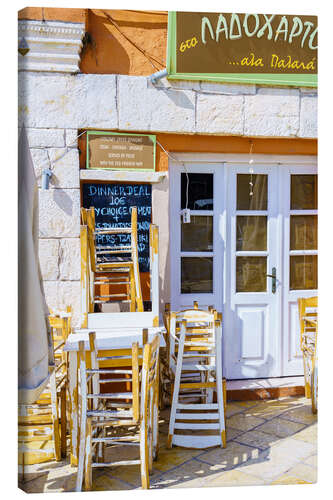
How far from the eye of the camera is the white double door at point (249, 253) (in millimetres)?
4809

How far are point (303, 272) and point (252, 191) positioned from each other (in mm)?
924

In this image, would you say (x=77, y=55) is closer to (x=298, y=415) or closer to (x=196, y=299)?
(x=196, y=299)

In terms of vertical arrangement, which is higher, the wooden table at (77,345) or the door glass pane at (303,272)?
the door glass pane at (303,272)

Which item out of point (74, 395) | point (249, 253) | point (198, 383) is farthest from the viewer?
point (249, 253)

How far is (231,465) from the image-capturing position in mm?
3572

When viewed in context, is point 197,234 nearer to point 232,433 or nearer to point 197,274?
point 197,274

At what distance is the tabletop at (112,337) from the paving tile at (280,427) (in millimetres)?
1187

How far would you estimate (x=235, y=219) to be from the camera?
15.9 ft

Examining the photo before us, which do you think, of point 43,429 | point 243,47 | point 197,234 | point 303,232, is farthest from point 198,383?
point 243,47

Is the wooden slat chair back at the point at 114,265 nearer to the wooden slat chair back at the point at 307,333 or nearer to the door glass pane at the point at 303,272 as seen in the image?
the wooden slat chair back at the point at 307,333

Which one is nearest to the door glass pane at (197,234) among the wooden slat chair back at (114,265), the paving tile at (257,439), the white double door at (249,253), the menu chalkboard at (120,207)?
the white double door at (249,253)

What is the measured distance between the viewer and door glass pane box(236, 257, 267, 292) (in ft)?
16.1
